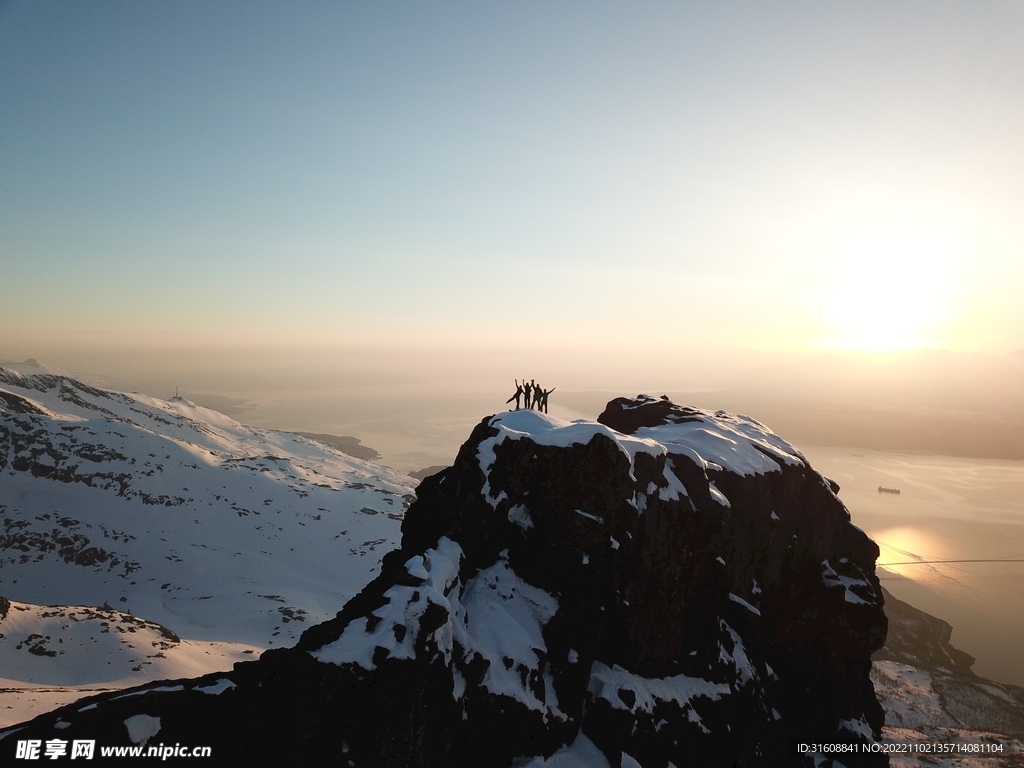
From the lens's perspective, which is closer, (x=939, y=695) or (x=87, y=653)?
(x=87, y=653)

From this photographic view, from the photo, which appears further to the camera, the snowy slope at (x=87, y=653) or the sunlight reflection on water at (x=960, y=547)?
the sunlight reflection on water at (x=960, y=547)

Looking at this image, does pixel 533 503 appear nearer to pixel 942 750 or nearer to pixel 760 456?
pixel 760 456

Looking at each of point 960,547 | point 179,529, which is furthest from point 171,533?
point 960,547

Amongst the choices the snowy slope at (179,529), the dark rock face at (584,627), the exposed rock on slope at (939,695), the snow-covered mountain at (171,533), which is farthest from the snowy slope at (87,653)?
the exposed rock on slope at (939,695)

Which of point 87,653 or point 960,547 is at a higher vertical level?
point 87,653

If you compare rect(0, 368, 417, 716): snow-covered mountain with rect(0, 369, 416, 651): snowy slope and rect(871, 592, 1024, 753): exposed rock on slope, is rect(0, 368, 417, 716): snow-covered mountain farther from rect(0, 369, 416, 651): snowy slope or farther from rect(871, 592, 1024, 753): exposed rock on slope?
rect(871, 592, 1024, 753): exposed rock on slope

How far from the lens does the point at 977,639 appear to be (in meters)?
86.6

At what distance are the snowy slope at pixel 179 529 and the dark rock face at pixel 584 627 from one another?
5654 centimetres

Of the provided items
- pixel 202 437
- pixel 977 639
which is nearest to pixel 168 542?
pixel 202 437

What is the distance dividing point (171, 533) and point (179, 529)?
203 centimetres

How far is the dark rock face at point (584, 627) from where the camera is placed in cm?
2169

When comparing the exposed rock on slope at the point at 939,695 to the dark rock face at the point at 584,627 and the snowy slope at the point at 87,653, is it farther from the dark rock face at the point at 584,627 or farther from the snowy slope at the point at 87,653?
the snowy slope at the point at 87,653

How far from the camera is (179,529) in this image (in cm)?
10369

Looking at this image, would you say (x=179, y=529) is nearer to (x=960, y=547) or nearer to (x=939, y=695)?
(x=939, y=695)
